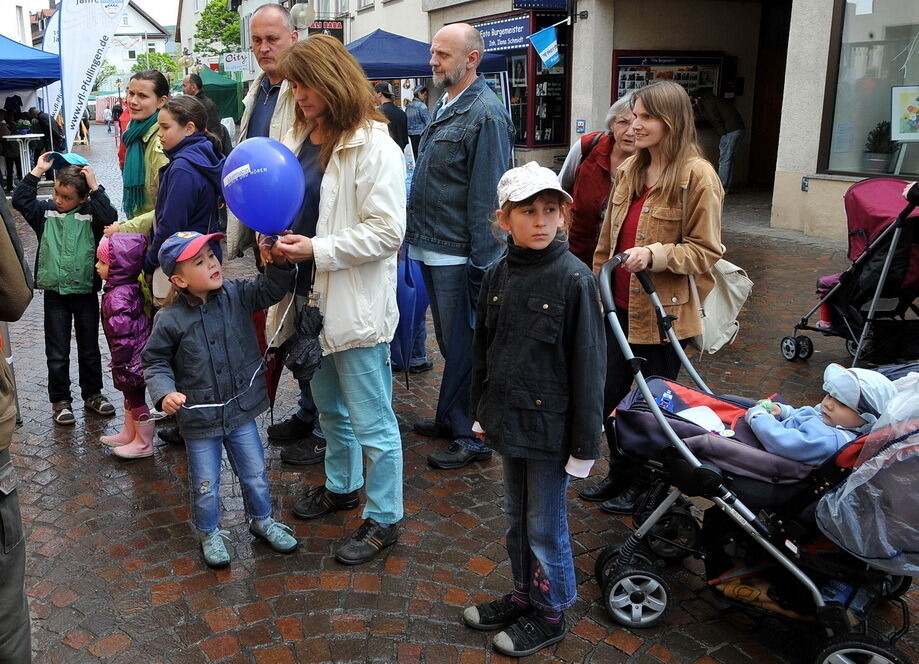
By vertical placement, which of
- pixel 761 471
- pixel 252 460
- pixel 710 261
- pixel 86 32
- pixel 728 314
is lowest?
pixel 252 460

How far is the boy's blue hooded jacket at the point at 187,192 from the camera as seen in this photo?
4.18 m

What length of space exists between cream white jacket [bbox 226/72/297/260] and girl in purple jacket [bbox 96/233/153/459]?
1.92ft

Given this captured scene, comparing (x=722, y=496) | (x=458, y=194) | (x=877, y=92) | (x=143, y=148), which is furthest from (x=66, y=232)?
(x=877, y=92)

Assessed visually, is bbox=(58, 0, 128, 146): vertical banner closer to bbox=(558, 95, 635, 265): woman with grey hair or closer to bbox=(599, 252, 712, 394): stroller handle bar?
bbox=(558, 95, 635, 265): woman with grey hair

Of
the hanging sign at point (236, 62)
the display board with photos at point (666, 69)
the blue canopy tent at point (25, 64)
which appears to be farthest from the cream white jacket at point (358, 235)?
the hanging sign at point (236, 62)

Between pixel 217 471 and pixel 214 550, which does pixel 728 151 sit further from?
pixel 214 550

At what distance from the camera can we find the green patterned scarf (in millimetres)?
4898

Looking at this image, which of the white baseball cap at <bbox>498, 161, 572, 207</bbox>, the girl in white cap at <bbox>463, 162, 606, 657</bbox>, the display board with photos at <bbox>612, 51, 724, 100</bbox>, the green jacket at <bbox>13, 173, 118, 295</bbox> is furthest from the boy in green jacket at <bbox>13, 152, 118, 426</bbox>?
the display board with photos at <bbox>612, 51, 724, 100</bbox>

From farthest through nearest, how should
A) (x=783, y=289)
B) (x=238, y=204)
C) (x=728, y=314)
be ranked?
(x=783, y=289) → (x=728, y=314) → (x=238, y=204)

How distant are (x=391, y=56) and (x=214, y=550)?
955 centimetres

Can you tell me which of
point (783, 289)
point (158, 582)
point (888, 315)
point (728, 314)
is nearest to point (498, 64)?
point (783, 289)

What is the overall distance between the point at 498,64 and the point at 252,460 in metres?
12.8

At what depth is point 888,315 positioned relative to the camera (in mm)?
6012

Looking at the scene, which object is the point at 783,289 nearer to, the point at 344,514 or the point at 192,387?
the point at 344,514
